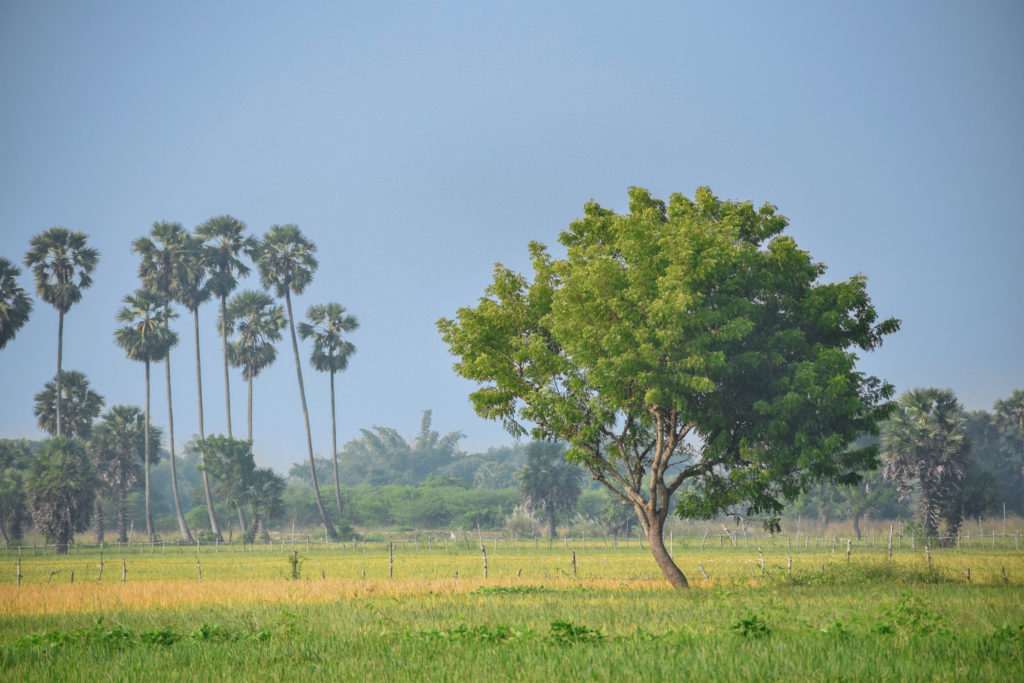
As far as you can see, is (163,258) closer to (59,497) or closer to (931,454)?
(59,497)

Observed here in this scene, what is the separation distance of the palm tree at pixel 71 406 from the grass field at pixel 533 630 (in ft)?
210

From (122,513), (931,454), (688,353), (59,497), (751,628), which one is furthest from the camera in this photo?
(122,513)

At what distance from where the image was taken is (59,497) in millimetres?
63094

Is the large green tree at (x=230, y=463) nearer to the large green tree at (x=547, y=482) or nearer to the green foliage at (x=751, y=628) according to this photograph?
the large green tree at (x=547, y=482)

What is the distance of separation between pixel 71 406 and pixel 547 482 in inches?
2010

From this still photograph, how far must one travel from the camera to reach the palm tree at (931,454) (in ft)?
174

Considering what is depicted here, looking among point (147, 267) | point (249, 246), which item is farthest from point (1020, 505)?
point (147, 267)

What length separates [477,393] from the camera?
28.0 meters

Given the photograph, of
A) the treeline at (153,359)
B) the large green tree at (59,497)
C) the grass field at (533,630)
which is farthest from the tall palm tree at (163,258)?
the grass field at (533,630)

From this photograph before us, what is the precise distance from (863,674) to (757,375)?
14.5 metres

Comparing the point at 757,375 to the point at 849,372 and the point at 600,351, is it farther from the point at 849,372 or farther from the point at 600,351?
the point at 600,351

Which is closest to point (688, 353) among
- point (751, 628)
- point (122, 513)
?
point (751, 628)

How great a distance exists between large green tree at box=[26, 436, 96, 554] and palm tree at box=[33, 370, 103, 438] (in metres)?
21.8

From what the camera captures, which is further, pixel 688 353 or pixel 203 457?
pixel 203 457
